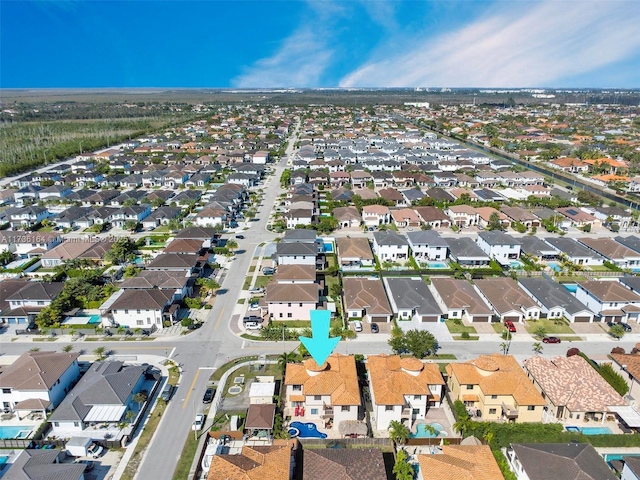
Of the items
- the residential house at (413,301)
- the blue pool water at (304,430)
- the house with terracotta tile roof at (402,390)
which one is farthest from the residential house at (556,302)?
the blue pool water at (304,430)

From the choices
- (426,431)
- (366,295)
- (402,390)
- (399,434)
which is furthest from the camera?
(366,295)

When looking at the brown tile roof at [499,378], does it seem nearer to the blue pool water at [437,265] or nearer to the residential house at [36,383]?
the blue pool water at [437,265]

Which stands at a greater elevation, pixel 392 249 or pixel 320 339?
pixel 392 249

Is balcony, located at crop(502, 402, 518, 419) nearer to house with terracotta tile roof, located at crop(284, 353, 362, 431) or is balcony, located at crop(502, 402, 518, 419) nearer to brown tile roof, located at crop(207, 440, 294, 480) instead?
house with terracotta tile roof, located at crop(284, 353, 362, 431)

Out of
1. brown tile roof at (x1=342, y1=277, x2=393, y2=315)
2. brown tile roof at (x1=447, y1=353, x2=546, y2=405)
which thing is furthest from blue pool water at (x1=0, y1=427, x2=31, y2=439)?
brown tile roof at (x1=447, y1=353, x2=546, y2=405)

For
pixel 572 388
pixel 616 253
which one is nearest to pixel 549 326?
pixel 572 388

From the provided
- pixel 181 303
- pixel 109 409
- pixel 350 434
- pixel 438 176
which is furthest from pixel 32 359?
pixel 438 176

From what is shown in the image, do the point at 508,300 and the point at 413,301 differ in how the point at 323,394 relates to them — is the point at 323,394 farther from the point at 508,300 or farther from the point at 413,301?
the point at 508,300
